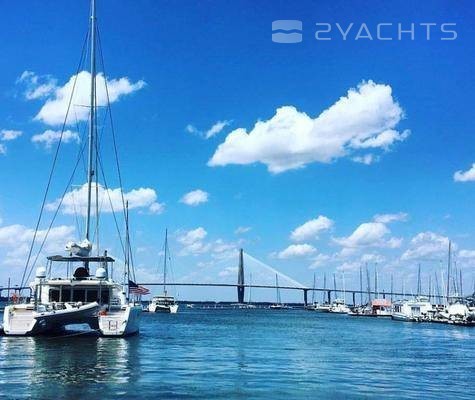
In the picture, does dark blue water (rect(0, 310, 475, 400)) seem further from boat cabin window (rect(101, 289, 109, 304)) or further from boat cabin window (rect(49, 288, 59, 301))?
boat cabin window (rect(49, 288, 59, 301))

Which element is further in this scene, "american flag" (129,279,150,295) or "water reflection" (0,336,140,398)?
"american flag" (129,279,150,295)

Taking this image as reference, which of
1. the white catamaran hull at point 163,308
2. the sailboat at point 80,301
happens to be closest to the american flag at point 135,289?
the sailboat at point 80,301

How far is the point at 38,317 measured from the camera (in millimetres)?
45156

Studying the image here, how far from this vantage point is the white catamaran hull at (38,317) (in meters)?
45.2

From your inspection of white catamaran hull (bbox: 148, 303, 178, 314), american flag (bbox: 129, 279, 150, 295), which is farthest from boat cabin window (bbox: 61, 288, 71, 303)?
white catamaran hull (bbox: 148, 303, 178, 314)

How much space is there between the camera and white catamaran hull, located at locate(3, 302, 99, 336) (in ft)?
148

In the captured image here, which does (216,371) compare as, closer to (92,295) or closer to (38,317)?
(38,317)

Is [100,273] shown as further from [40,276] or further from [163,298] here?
[163,298]

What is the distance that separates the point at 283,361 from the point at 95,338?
58.0 feet

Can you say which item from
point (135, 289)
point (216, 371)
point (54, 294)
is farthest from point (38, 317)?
point (135, 289)

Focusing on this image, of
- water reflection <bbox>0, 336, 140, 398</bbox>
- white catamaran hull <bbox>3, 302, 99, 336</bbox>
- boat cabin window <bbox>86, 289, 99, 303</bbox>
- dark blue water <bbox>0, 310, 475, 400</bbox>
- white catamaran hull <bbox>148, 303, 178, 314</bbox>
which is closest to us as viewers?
water reflection <bbox>0, 336, 140, 398</bbox>

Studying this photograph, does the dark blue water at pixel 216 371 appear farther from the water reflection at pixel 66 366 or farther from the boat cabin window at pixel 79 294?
the boat cabin window at pixel 79 294

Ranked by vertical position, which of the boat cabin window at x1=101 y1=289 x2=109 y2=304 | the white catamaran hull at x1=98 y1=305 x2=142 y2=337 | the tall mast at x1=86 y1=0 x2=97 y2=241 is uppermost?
the tall mast at x1=86 y1=0 x2=97 y2=241

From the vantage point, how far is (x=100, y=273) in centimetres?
4994
